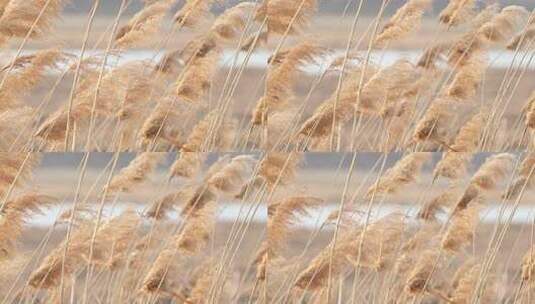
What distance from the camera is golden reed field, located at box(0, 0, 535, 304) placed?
3736 mm

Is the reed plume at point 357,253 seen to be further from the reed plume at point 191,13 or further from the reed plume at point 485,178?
the reed plume at point 191,13

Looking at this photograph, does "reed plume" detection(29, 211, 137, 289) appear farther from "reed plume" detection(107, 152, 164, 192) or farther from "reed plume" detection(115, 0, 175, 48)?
"reed plume" detection(115, 0, 175, 48)

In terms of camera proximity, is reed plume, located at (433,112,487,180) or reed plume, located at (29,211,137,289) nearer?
reed plume, located at (29,211,137,289)

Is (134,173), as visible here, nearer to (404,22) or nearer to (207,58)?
(207,58)

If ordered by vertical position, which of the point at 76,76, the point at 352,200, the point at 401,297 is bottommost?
the point at 401,297

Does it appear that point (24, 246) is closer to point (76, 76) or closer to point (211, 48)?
point (76, 76)

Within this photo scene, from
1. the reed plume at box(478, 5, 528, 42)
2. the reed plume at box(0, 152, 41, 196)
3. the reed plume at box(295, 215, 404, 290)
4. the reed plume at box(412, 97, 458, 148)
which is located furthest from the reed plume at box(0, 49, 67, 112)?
the reed plume at box(478, 5, 528, 42)

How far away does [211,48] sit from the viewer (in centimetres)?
380

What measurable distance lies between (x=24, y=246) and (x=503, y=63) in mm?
1704

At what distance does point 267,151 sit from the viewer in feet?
12.5

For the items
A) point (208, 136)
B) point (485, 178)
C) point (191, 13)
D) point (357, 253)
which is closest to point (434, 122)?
point (485, 178)

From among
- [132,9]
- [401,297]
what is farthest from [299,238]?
[132,9]

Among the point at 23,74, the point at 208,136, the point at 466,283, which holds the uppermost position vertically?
the point at 23,74

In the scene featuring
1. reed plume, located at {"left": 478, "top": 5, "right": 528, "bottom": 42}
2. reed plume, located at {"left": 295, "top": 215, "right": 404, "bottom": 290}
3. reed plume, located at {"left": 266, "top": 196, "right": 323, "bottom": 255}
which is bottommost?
reed plume, located at {"left": 295, "top": 215, "right": 404, "bottom": 290}
